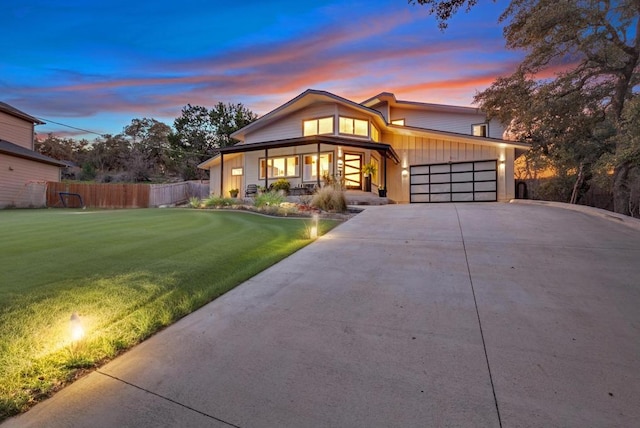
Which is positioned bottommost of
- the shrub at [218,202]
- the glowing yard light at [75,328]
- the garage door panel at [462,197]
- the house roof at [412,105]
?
the glowing yard light at [75,328]

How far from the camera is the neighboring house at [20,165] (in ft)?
57.7

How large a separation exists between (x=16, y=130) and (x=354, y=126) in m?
22.6

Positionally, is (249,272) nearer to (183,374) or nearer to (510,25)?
(183,374)

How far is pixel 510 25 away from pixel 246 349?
44.6ft

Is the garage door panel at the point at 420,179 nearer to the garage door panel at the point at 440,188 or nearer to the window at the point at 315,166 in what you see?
the garage door panel at the point at 440,188

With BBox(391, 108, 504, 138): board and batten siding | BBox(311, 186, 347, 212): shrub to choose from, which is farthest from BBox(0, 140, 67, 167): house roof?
BBox(391, 108, 504, 138): board and batten siding

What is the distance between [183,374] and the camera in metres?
2.09

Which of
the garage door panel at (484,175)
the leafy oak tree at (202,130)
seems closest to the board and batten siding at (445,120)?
the garage door panel at (484,175)

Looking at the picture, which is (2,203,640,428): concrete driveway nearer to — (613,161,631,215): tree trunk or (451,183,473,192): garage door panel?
(613,161,631,215): tree trunk

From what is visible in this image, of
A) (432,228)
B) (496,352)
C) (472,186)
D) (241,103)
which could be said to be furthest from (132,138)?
(496,352)

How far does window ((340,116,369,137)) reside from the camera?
17062mm

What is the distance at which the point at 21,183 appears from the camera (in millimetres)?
18500

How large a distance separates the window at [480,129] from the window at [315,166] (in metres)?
9.54

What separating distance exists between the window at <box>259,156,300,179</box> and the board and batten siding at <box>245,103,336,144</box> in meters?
1.40
